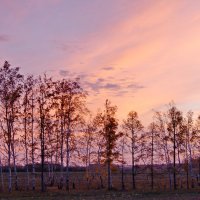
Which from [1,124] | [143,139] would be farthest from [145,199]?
[143,139]

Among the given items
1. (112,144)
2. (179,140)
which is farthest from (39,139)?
Answer: (179,140)

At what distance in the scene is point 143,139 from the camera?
253 ft

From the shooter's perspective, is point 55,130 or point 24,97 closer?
point 24,97

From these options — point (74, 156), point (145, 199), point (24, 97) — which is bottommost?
point (145, 199)

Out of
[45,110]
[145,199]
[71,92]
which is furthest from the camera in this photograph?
[71,92]

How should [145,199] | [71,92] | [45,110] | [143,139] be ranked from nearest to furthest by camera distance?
[145,199] < [45,110] < [71,92] < [143,139]

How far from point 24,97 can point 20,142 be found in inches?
285

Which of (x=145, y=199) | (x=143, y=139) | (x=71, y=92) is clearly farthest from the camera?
(x=143, y=139)

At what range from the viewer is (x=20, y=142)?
219 feet

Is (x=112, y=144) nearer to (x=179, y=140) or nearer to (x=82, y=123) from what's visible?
(x=82, y=123)

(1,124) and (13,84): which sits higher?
(13,84)

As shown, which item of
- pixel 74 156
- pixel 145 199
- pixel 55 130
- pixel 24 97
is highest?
pixel 24 97

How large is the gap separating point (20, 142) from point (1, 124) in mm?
5199

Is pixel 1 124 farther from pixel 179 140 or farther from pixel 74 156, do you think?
pixel 179 140
